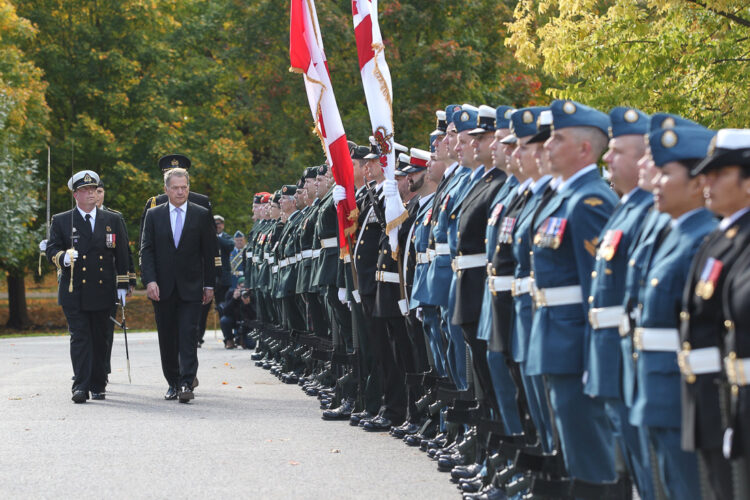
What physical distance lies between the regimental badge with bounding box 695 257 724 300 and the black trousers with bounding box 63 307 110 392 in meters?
10.2

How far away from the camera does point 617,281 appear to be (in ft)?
19.1

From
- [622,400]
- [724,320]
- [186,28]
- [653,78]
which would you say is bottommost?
[622,400]

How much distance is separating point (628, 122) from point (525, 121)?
50.6 inches

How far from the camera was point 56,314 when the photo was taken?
40.4m

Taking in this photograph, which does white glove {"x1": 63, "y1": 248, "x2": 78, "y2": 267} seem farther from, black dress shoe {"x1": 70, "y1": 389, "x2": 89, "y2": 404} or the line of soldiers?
the line of soldiers

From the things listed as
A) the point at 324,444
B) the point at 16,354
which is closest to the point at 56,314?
the point at 16,354

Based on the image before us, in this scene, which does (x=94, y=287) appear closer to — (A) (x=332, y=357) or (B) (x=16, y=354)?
(A) (x=332, y=357)

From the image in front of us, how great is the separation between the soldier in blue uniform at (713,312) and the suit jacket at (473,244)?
3521 mm

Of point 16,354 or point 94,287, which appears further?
point 16,354

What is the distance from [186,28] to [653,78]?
23027mm

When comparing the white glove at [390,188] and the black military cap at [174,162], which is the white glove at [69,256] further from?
the white glove at [390,188]

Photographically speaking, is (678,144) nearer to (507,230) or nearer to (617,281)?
(617,281)

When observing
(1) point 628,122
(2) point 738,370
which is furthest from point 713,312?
(1) point 628,122

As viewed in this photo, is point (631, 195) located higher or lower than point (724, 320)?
higher
